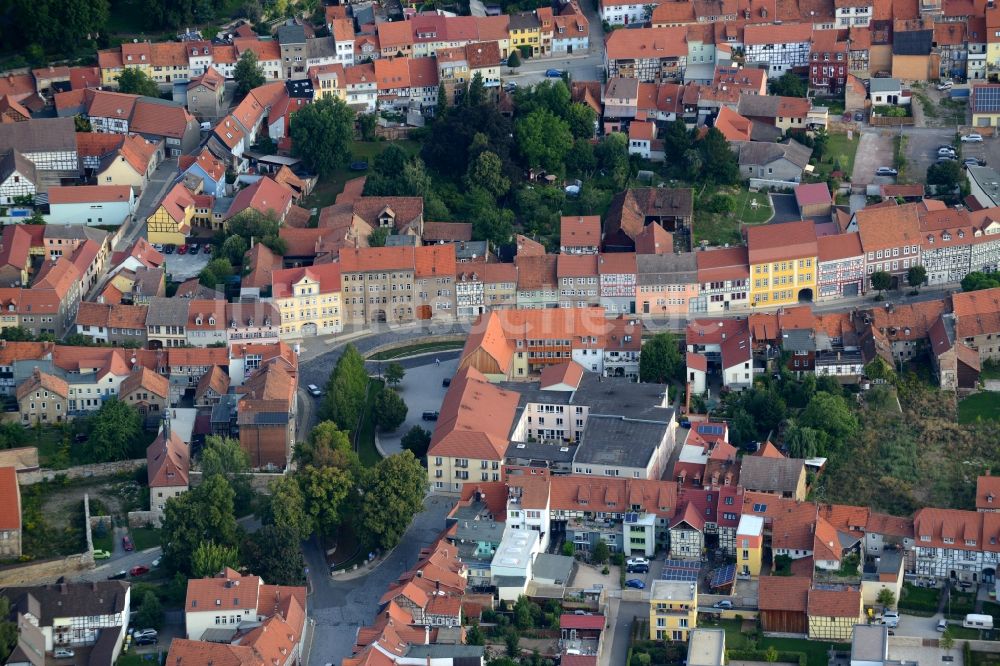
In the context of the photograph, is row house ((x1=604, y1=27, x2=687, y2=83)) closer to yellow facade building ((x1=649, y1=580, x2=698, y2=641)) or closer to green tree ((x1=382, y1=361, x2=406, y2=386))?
green tree ((x1=382, y1=361, x2=406, y2=386))

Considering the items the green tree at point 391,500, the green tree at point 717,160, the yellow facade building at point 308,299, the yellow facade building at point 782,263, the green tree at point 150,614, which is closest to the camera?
the green tree at point 150,614

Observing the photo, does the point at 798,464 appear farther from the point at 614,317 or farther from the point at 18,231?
the point at 18,231

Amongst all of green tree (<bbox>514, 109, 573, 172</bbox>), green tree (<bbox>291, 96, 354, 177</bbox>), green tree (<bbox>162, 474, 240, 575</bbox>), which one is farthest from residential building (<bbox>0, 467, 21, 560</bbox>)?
green tree (<bbox>514, 109, 573, 172</bbox>)

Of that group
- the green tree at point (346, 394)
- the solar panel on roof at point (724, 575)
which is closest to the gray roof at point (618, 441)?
the solar panel on roof at point (724, 575)

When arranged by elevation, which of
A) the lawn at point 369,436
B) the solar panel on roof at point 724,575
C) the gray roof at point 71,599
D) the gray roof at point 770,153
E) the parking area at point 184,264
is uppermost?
the gray roof at point 770,153

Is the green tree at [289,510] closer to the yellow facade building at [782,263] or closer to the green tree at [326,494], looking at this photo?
the green tree at [326,494]

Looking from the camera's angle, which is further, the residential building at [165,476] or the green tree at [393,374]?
the green tree at [393,374]
